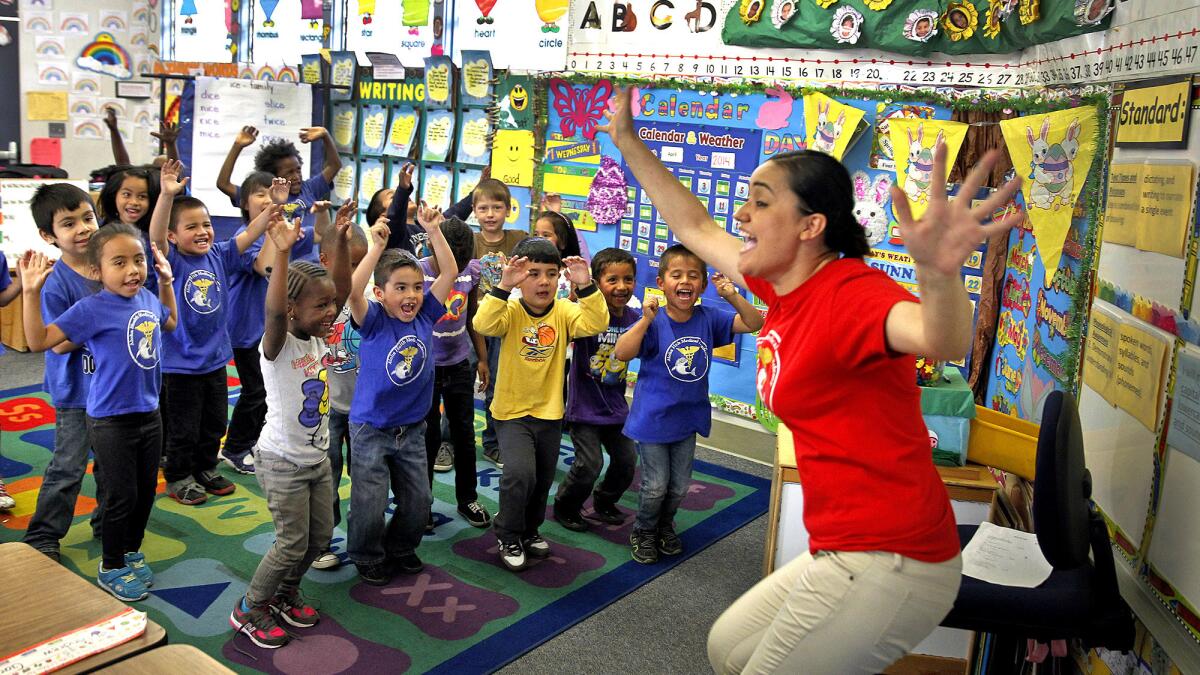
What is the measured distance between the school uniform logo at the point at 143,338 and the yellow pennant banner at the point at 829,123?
2975mm

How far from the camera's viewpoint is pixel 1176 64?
2172 millimetres

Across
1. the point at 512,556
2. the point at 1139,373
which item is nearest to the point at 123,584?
the point at 512,556

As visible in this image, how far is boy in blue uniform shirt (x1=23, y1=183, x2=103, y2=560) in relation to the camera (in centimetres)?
336

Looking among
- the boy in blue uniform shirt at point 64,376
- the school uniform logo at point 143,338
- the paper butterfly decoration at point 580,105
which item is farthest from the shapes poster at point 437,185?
the school uniform logo at point 143,338

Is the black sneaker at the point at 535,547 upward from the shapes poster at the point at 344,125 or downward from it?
downward

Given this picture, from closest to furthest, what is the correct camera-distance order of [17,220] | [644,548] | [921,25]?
[644,548], [921,25], [17,220]

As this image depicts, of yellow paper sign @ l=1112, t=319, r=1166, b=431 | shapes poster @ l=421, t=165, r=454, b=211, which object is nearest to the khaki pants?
yellow paper sign @ l=1112, t=319, r=1166, b=431

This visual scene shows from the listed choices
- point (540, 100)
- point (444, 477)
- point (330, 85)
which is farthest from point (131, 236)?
point (330, 85)

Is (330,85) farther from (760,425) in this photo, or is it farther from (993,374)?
(993,374)

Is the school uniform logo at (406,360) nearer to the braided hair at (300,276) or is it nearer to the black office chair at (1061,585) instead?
the braided hair at (300,276)

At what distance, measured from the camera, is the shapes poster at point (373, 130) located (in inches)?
263

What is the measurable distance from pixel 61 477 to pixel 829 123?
3.56 m

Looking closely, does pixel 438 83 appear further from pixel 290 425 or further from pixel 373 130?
pixel 290 425

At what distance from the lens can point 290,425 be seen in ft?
9.54
